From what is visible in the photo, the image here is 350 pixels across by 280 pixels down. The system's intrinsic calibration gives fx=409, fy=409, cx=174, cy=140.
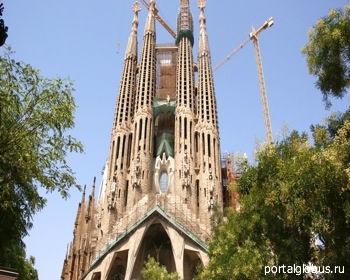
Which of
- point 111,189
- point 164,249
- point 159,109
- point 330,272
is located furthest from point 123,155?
point 330,272

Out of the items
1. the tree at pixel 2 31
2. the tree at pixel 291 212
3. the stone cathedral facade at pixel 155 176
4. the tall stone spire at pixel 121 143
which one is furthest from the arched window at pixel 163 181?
the tree at pixel 2 31

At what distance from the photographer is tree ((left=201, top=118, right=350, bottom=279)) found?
10.4 metres

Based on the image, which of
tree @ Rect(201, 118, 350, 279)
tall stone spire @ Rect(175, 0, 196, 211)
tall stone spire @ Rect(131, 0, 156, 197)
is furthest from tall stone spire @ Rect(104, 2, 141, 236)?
tree @ Rect(201, 118, 350, 279)

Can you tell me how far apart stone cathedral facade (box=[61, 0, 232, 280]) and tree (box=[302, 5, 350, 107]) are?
59.7 ft

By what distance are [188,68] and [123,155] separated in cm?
1148

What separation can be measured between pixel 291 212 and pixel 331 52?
14.8 feet

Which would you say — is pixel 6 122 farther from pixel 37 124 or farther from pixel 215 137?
pixel 215 137

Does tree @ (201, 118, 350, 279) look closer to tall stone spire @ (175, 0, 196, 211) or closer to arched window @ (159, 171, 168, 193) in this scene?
tall stone spire @ (175, 0, 196, 211)

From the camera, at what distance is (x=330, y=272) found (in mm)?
10711

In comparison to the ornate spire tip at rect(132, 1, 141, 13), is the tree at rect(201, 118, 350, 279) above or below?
below

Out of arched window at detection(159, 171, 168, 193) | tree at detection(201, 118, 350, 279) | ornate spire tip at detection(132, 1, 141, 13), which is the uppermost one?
ornate spire tip at detection(132, 1, 141, 13)

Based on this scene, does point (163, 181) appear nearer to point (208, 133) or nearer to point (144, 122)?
point (144, 122)

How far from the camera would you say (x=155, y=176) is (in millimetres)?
35688

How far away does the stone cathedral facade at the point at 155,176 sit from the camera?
28672mm
